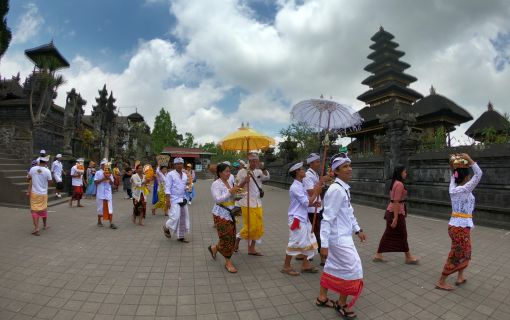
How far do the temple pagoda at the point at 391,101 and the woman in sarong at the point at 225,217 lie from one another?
51.6 feet

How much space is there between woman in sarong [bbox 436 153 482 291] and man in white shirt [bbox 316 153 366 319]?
1.75 metres

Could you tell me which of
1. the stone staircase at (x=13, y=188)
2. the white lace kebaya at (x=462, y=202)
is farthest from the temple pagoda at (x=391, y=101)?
the stone staircase at (x=13, y=188)

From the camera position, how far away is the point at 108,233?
6812 millimetres

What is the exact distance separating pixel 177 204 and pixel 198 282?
8.38 ft

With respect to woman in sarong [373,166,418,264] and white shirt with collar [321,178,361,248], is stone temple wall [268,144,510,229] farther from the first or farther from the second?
white shirt with collar [321,178,361,248]

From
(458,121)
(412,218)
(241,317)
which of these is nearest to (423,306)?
(241,317)

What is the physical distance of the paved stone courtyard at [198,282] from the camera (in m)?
3.21

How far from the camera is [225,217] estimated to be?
4.56 meters

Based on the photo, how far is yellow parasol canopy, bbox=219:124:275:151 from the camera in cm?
579

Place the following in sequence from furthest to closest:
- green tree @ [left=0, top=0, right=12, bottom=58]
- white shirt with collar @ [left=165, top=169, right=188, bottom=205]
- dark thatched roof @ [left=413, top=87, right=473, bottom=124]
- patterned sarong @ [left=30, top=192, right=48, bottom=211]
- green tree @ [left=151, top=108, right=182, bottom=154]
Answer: green tree @ [left=151, top=108, right=182, bottom=154]
dark thatched roof @ [left=413, top=87, right=473, bottom=124]
green tree @ [left=0, top=0, right=12, bottom=58]
patterned sarong @ [left=30, top=192, right=48, bottom=211]
white shirt with collar @ [left=165, top=169, right=188, bottom=205]

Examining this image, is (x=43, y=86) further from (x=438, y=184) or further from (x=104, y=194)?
(x=438, y=184)

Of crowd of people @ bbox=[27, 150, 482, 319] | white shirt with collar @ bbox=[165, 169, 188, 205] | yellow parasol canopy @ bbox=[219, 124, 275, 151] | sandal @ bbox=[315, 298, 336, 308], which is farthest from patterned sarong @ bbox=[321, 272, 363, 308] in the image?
white shirt with collar @ bbox=[165, 169, 188, 205]

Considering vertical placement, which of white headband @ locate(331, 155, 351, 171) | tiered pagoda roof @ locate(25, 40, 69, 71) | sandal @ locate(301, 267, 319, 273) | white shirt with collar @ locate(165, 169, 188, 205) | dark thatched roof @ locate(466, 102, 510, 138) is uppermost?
tiered pagoda roof @ locate(25, 40, 69, 71)

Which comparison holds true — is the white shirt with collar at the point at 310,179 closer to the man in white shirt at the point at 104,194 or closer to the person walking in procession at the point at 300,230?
the person walking in procession at the point at 300,230
